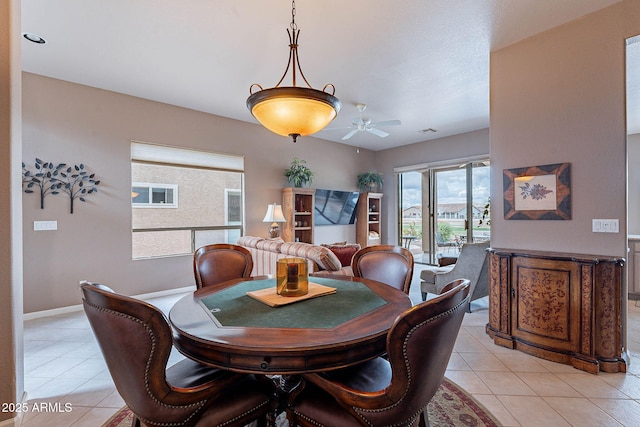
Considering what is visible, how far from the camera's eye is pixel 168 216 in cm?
464

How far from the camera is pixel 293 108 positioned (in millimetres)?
1747

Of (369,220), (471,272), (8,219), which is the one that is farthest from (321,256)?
(369,220)

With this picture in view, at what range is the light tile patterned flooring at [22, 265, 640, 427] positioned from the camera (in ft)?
6.04

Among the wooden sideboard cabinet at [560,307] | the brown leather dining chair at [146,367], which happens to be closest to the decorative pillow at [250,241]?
the wooden sideboard cabinet at [560,307]

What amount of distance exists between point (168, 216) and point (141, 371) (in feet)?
13.3

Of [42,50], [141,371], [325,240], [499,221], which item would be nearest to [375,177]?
[325,240]

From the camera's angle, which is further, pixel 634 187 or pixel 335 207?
pixel 335 207

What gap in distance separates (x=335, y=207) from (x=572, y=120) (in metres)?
4.66

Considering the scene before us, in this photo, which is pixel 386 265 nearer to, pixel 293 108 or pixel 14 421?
pixel 293 108

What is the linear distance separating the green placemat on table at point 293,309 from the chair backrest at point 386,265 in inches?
19.2

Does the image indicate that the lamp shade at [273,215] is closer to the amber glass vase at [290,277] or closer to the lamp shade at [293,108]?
the lamp shade at [293,108]

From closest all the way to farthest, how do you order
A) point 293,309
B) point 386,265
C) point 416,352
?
1. point 416,352
2. point 293,309
3. point 386,265

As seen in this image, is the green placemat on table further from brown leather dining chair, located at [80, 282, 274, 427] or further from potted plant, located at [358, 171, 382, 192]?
potted plant, located at [358, 171, 382, 192]

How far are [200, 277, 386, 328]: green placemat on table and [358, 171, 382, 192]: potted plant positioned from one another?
5.55 metres
